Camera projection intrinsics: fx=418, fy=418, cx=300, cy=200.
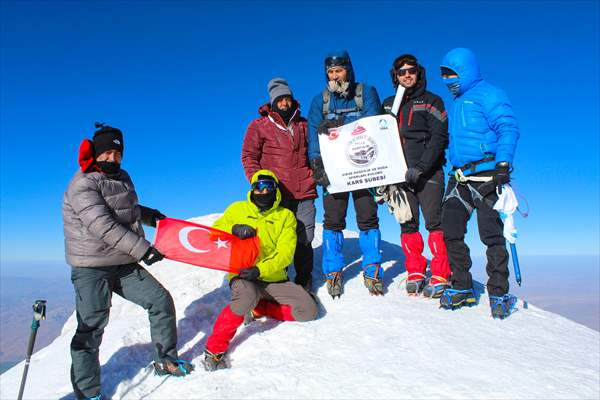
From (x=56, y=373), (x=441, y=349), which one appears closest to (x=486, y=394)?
(x=441, y=349)

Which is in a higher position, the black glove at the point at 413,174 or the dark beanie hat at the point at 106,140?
the dark beanie hat at the point at 106,140

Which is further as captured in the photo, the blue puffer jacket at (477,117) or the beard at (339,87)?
the beard at (339,87)

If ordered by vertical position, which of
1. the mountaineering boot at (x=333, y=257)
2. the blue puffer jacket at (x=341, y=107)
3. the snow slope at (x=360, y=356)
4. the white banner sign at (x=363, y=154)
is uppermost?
the blue puffer jacket at (x=341, y=107)

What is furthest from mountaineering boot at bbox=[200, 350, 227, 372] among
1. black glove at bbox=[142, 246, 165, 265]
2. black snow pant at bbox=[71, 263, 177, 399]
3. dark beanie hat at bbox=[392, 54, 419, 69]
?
dark beanie hat at bbox=[392, 54, 419, 69]

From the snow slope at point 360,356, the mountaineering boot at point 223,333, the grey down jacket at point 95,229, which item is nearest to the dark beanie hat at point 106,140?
→ the grey down jacket at point 95,229

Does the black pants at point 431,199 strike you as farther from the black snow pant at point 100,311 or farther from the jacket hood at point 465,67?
the black snow pant at point 100,311

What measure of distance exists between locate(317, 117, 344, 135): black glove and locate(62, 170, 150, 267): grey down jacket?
3.14 meters

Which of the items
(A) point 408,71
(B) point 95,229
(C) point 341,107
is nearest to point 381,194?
(C) point 341,107

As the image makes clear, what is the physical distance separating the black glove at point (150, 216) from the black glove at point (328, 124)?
2.70m

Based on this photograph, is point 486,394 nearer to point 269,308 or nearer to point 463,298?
point 463,298

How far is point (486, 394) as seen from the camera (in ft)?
13.2

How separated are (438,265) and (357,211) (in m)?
1.50

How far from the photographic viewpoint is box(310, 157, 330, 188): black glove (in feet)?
21.6

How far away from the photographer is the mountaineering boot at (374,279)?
664 centimetres
